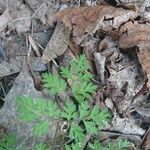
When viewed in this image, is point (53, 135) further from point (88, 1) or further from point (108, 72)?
point (88, 1)

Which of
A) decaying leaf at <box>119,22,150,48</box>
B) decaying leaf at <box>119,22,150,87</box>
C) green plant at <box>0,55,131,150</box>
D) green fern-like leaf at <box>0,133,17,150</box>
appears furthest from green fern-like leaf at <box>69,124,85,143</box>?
decaying leaf at <box>119,22,150,48</box>

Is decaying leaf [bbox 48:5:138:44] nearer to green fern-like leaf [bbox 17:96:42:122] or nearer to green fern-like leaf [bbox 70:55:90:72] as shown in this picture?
green fern-like leaf [bbox 70:55:90:72]

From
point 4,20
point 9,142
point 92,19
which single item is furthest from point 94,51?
point 9,142

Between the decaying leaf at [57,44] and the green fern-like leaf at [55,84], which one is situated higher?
the decaying leaf at [57,44]

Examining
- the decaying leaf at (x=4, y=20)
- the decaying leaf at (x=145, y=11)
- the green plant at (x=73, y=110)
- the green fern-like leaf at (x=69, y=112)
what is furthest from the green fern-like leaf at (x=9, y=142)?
the decaying leaf at (x=145, y=11)

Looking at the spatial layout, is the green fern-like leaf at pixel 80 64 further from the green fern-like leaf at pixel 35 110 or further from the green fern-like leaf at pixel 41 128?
the green fern-like leaf at pixel 41 128

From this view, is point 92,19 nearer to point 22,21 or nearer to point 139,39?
point 139,39

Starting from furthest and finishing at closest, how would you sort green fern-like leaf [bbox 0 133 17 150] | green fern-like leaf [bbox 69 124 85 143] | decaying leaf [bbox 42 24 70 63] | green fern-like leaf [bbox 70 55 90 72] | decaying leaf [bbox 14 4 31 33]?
decaying leaf [bbox 14 4 31 33] < decaying leaf [bbox 42 24 70 63] < green fern-like leaf [bbox 70 55 90 72] < green fern-like leaf [bbox 0 133 17 150] < green fern-like leaf [bbox 69 124 85 143]
